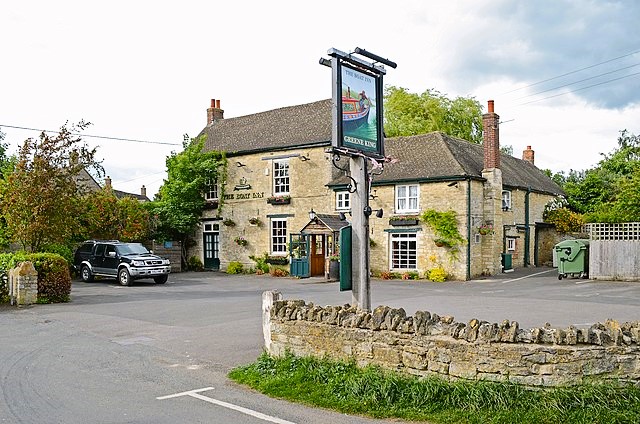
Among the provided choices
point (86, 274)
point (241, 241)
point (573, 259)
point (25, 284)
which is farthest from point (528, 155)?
point (25, 284)

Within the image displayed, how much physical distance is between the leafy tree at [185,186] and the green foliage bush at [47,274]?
14.7 metres

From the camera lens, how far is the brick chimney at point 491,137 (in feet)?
90.4

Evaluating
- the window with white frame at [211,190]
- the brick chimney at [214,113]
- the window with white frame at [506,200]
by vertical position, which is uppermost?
the brick chimney at [214,113]

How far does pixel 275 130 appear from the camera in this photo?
33594mm

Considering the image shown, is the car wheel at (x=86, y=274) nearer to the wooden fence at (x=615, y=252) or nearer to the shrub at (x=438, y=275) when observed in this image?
the shrub at (x=438, y=275)

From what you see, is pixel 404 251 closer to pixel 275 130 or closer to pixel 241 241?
pixel 241 241

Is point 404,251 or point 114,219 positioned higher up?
point 114,219

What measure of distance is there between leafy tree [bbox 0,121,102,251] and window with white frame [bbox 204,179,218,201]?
1341cm

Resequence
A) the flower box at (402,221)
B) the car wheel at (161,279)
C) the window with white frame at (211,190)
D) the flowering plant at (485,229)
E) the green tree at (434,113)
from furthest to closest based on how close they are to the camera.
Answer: the green tree at (434,113)
the window with white frame at (211,190)
the flower box at (402,221)
the flowering plant at (485,229)
the car wheel at (161,279)

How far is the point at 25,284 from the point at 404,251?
16388 mm

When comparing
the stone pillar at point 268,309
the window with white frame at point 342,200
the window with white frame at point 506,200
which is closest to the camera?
the stone pillar at point 268,309

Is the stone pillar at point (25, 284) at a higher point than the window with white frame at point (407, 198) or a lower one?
lower

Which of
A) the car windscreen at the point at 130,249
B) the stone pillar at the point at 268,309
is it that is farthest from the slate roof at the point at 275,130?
the stone pillar at the point at 268,309

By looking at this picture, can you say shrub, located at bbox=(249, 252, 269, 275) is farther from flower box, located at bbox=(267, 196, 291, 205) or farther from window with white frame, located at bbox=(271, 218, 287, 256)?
flower box, located at bbox=(267, 196, 291, 205)
